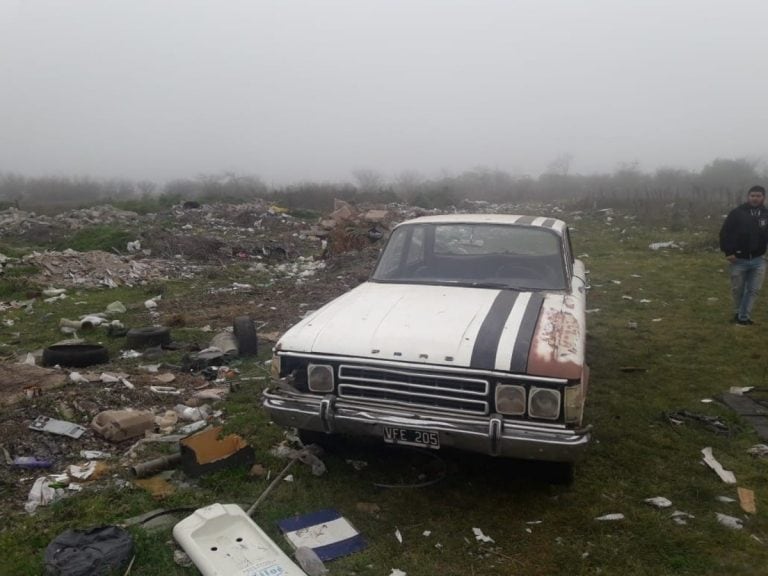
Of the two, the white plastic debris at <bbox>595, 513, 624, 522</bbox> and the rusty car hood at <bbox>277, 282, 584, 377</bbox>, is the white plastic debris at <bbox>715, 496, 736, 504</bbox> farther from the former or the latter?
the rusty car hood at <bbox>277, 282, 584, 377</bbox>

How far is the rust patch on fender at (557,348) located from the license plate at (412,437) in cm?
66

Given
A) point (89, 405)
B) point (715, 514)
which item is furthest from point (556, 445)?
point (89, 405)

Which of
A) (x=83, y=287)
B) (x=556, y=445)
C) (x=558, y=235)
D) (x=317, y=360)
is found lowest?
(x=83, y=287)

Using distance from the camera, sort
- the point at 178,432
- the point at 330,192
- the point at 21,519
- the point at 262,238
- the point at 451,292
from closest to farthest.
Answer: the point at 21,519 < the point at 451,292 < the point at 178,432 < the point at 262,238 < the point at 330,192

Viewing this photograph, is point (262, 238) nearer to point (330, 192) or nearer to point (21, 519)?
point (330, 192)

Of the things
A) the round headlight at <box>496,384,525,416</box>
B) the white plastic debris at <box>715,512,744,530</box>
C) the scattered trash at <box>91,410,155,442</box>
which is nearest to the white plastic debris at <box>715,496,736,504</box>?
the white plastic debris at <box>715,512,744,530</box>

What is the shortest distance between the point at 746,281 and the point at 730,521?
510 centimetres

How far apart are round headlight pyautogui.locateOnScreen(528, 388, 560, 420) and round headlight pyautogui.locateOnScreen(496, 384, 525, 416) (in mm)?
49

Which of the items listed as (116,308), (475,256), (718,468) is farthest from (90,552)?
(116,308)

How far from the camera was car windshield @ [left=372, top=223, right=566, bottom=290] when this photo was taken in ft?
15.6

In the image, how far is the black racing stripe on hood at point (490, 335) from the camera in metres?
3.43

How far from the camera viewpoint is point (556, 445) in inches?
128

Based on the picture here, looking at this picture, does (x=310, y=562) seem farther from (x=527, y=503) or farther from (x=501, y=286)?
(x=501, y=286)

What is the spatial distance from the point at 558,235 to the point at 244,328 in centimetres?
353
